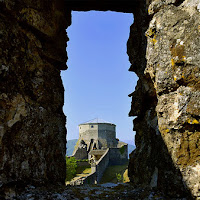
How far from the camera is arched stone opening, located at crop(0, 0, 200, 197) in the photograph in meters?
3.63

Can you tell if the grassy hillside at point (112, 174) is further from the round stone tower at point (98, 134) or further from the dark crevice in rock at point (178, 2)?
the dark crevice in rock at point (178, 2)

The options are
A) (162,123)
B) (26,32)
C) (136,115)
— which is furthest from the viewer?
(136,115)

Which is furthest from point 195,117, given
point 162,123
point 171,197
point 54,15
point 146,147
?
point 54,15

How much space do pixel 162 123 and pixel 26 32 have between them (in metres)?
3.71

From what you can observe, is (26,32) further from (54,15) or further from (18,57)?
(54,15)

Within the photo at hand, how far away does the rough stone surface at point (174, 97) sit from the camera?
3.58 meters

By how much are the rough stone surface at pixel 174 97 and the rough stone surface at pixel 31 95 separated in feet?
8.09

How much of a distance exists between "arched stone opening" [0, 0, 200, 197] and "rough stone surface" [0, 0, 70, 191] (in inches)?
0.8

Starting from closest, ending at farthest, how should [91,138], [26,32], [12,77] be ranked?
[12,77], [26,32], [91,138]

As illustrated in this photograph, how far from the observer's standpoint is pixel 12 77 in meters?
3.88

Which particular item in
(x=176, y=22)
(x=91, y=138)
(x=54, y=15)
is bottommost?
(x=91, y=138)

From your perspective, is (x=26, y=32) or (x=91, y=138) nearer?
(x=26, y=32)

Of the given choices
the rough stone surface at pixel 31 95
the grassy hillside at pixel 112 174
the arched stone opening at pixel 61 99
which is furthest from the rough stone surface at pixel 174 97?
the grassy hillside at pixel 112 174

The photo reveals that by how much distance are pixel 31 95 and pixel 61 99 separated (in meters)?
1.33
